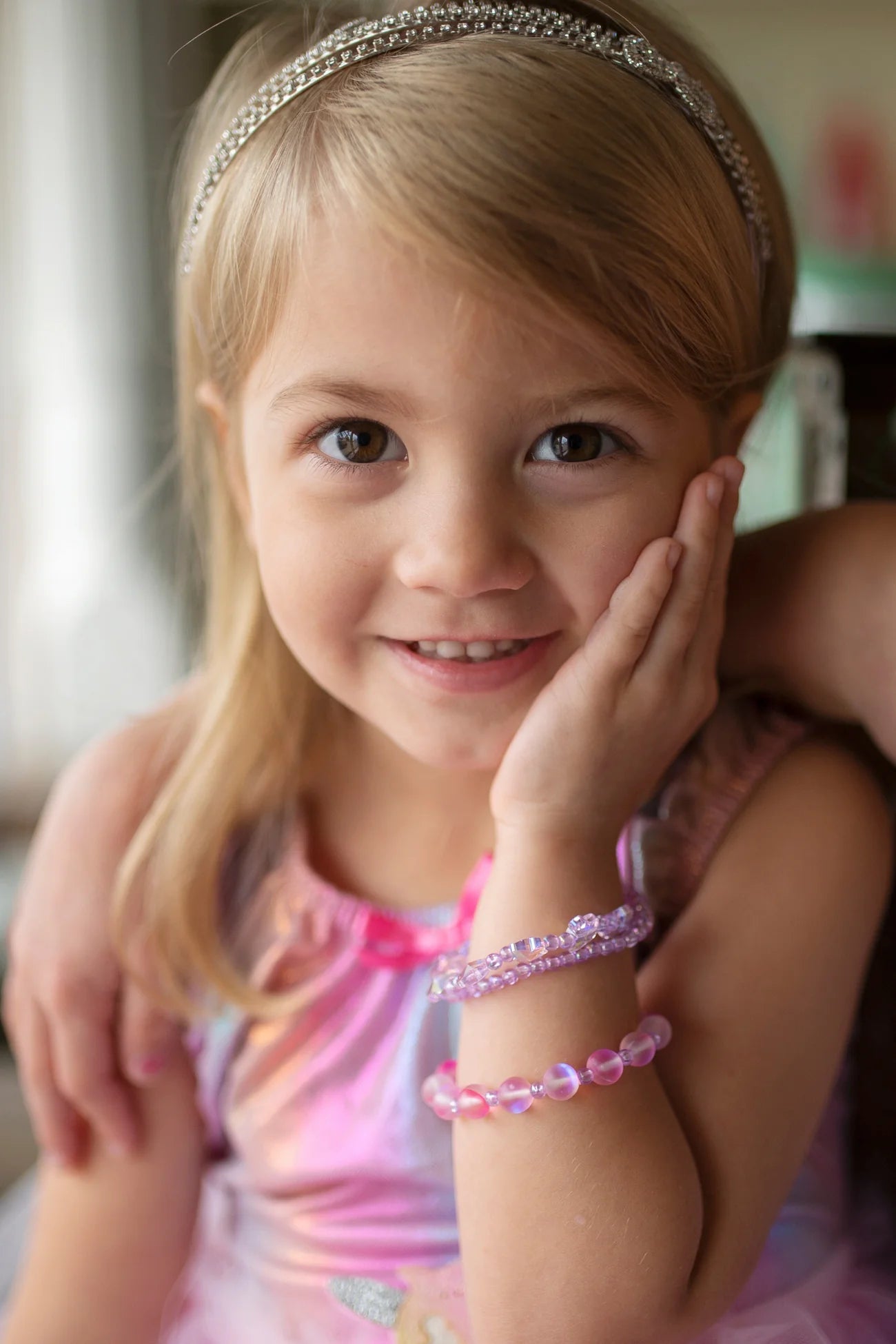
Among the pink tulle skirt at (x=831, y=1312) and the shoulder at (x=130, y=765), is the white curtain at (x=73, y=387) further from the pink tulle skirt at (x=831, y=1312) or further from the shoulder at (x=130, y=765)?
the pink tulle skirt at (x=831, y=1312)

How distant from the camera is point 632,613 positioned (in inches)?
26.1

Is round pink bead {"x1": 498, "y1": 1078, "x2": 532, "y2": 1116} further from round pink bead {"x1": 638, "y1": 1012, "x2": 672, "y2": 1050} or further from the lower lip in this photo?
the lower lip

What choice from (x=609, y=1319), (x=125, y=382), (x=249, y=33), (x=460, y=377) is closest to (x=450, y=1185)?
(x=609, y=1319)

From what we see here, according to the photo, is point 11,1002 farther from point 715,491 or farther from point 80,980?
point 715,491

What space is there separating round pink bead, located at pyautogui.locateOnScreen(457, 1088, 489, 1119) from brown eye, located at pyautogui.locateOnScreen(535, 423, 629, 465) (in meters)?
0.32

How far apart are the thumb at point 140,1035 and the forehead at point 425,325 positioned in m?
0.46

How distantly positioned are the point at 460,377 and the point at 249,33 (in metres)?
0.34

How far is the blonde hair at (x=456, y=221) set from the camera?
603 millimetres

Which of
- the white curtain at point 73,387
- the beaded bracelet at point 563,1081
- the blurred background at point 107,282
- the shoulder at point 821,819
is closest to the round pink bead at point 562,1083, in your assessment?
the beaded bracelet at point 563,1081

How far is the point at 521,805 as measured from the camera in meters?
0.67

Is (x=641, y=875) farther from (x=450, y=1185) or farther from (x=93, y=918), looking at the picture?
(x=93, y=918)

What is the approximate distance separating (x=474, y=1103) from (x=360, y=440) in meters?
0.34

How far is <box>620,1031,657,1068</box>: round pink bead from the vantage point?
64 centimetres

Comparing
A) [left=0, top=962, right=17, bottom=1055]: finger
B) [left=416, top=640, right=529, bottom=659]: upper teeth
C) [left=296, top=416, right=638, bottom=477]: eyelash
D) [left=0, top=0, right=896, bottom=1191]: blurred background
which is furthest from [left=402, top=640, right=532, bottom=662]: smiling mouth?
[left=0, top=0, right=896, bottom=1191]: blurred background
